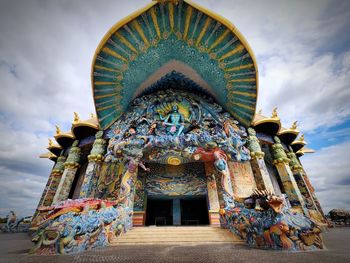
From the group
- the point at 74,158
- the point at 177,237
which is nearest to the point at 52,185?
the point at 74,158

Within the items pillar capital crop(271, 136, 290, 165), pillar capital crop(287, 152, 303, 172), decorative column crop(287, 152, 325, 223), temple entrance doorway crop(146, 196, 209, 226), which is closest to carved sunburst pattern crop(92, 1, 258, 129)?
pillar capital crop(271, 136, 290, 165)

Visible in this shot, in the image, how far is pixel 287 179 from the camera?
9117mm

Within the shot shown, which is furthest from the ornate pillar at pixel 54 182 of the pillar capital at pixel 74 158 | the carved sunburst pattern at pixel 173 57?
the carved sunburst pattern at pixel 173 57

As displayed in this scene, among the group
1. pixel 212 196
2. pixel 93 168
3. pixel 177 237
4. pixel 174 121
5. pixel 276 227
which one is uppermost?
pixel 174 121

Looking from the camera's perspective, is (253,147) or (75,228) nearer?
(75,228)

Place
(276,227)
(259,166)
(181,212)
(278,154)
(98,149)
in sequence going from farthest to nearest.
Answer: (181,212) < (278,154) < (98,149) < (259,166) < (276,227)

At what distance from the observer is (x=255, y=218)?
14.8ft

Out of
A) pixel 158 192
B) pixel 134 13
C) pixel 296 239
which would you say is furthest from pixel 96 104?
pixel 296 239

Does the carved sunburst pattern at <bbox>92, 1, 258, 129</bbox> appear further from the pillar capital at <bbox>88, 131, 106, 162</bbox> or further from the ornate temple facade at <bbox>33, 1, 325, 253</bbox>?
the pillar capital at <bbox>88, 131, 106, 162</bbox>

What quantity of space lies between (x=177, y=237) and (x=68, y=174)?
767 cm

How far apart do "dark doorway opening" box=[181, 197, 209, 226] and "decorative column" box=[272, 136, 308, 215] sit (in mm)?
4856

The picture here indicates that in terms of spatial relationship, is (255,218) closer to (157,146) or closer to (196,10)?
(157,146)

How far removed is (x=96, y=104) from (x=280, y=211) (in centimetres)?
923

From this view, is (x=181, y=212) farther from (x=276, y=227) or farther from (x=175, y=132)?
(x=276, y=227)
